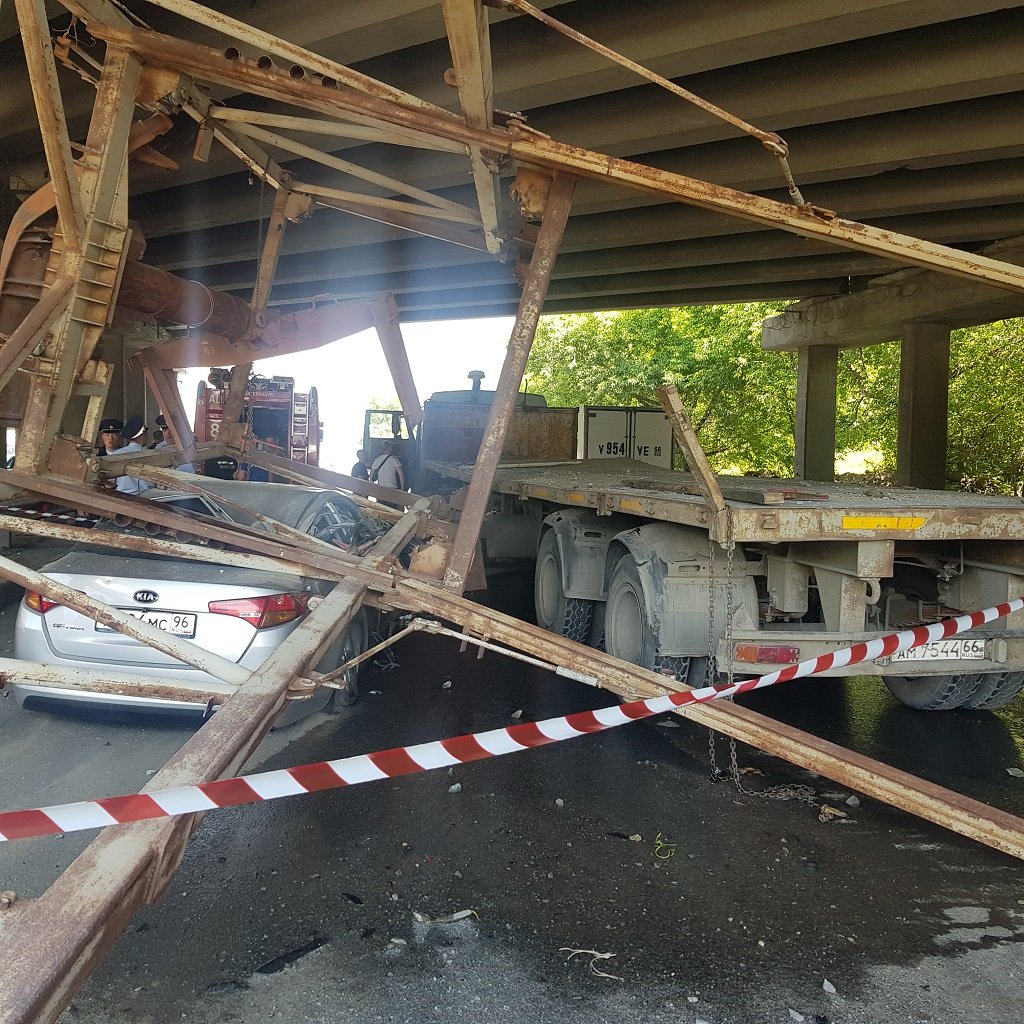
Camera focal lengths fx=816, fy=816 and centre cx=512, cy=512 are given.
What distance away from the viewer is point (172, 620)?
459 centimetres

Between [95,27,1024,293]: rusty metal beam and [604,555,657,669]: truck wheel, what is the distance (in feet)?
7.68

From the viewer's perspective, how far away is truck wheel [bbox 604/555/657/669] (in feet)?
18.2

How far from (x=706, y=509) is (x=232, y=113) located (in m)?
4.20

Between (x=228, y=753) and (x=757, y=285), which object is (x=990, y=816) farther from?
(x=757, y=285)

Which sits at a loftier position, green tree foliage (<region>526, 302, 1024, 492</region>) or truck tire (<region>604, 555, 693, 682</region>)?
green tree foliage (<region>526, 302, 1024, 492</region>)

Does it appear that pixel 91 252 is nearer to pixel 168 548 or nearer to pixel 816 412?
pixel 168 548

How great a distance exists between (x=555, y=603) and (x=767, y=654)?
3.18 meters

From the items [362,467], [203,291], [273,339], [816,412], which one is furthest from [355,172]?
[816,412]

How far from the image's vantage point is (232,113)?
5613 mm

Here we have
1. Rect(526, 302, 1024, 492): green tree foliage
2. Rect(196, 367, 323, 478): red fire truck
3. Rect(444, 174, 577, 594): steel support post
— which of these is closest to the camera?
Rect(444, 174, 577, 594): steel support post

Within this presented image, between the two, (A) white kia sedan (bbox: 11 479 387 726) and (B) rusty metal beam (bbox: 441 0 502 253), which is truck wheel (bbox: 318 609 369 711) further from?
(B) rusty metal beam (bbox: 441 0 502 253)

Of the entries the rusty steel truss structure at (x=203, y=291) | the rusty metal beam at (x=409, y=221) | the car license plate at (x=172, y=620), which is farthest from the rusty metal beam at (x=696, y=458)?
the rusty metal beam at (x=409, y=221)

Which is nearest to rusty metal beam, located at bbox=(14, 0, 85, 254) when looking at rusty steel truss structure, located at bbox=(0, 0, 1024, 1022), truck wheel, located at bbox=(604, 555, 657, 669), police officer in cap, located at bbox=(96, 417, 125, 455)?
rusty steel truss structure, located at bbox=(0, 0, 1024, 1022)

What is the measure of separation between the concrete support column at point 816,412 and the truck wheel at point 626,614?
14.1 m
